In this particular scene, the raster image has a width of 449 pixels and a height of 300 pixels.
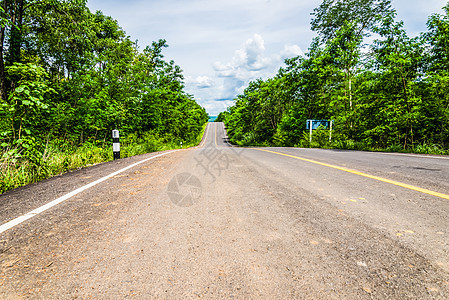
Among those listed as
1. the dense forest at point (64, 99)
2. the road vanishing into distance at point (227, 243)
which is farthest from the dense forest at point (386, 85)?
the dense forest at point (64, 99)

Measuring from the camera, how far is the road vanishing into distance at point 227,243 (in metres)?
1.05

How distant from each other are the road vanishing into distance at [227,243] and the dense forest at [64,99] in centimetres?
174

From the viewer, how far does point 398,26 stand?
10242 millimetres

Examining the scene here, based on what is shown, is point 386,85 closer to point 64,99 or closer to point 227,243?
point 227,243

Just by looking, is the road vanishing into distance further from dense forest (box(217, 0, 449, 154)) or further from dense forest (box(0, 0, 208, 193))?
dense forest (box(217, 0, 449, 154))

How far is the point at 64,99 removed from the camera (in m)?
8.51

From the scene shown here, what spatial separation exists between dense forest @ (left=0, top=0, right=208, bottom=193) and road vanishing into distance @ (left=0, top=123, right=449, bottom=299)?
1.74 m

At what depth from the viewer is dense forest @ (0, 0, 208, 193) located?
3883 millimetres

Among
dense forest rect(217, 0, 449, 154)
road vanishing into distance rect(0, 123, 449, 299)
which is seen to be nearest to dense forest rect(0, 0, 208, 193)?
road vanishing into distance rect(0, 123, 449, 299)

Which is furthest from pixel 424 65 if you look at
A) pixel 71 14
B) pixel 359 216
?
pixel 71 14

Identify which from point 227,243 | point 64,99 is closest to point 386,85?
point 227,243

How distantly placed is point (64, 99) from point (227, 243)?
10035 mm

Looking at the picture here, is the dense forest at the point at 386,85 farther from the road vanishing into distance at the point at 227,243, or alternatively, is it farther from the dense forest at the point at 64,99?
the dense forest at the point at 64,99

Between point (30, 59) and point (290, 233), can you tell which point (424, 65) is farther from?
point (30, 59)
